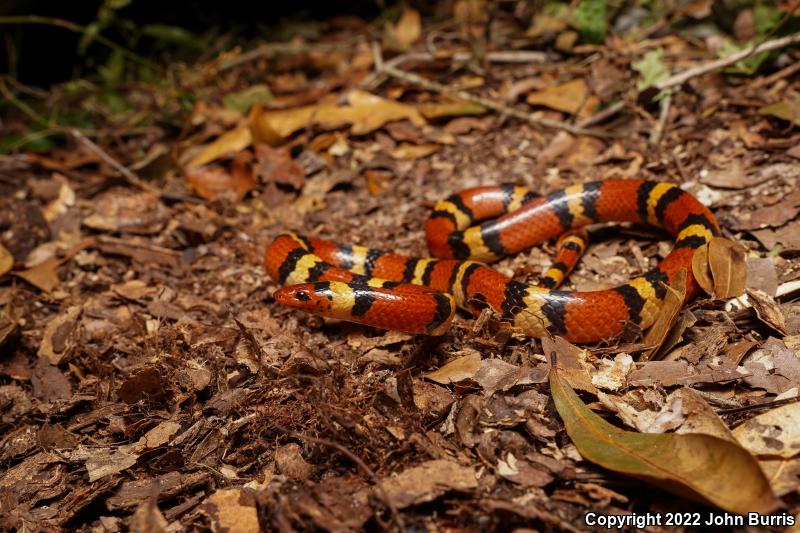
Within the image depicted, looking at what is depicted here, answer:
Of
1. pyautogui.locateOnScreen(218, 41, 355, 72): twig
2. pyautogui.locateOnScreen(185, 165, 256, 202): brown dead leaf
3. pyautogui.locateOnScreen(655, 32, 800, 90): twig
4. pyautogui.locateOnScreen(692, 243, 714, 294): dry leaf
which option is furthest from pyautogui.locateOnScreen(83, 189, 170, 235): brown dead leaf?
pyautogui.locateOnScreen(655, 32, 800, 90): twig

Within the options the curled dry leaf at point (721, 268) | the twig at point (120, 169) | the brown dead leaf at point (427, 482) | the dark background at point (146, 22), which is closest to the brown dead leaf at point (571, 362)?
the brown dead leaf at point (427, 482)

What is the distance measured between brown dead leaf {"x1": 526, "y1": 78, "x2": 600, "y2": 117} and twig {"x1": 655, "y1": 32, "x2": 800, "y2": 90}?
2.63 feet

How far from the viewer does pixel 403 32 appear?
850 centimetres

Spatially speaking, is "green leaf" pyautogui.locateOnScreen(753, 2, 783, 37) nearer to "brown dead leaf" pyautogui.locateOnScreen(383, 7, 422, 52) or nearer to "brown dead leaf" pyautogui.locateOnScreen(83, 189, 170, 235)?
"brown dead leaf" pyautogui.locateOnScreen(383, 7, 422, 52)

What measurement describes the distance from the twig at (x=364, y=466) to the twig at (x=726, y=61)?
5084 millimetres

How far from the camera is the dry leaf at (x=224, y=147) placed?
727 centimetres

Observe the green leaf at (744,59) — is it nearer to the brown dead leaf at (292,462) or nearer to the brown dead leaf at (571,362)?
the brown dead leaf at (571,362)

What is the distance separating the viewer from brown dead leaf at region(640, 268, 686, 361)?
4461mm

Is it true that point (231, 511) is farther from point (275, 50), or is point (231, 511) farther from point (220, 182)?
point (275, 50)

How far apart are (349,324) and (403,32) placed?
196 inches

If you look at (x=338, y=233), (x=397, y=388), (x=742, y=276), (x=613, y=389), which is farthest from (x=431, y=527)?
(x=338, y=233)

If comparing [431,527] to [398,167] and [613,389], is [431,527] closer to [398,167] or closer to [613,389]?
[613,389]

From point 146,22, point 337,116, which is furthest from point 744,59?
point 146,22

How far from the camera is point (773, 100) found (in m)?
6.27
